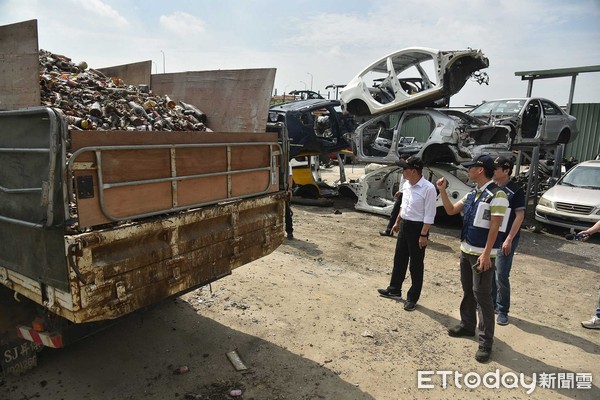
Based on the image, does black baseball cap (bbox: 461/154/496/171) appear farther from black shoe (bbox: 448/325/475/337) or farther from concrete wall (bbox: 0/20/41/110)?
concrete wall (bbox: 0/20/41/110)

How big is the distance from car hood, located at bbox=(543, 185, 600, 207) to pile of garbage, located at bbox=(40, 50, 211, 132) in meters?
7.46

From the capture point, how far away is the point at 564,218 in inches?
Answer: 311

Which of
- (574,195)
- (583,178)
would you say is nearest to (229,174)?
(574,195)

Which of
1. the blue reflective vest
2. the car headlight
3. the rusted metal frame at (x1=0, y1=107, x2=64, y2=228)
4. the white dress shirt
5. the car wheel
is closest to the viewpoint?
the rusted metal frame at (x1=0, y1=107, x2=64, y2=228)

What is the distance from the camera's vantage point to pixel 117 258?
2174mm

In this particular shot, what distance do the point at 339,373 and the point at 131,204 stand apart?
212 centimetres

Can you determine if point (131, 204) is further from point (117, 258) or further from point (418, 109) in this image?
point (418, 109)

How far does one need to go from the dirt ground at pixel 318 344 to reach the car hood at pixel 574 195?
2539mm

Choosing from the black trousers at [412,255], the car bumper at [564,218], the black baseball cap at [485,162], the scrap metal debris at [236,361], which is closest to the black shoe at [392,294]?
the black trousers at [412,255]

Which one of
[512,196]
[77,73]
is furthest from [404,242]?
[77,73]

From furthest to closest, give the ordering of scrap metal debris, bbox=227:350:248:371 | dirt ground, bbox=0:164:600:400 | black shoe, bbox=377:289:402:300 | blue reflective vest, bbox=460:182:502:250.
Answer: black shoe, bbox=377:289:402:300, blue reflective vest, bbox=460:182:502:250, scrap metal debris, bbox=227:350:248:371, dirt ground, bbox=0:164:600:400

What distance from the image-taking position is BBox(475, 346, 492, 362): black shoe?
346 centimetres

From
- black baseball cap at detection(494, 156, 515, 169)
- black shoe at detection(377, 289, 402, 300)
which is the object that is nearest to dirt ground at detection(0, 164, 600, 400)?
black shoe at detection(377, 289, 402, 300)

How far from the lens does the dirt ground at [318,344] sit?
9.82 ft
